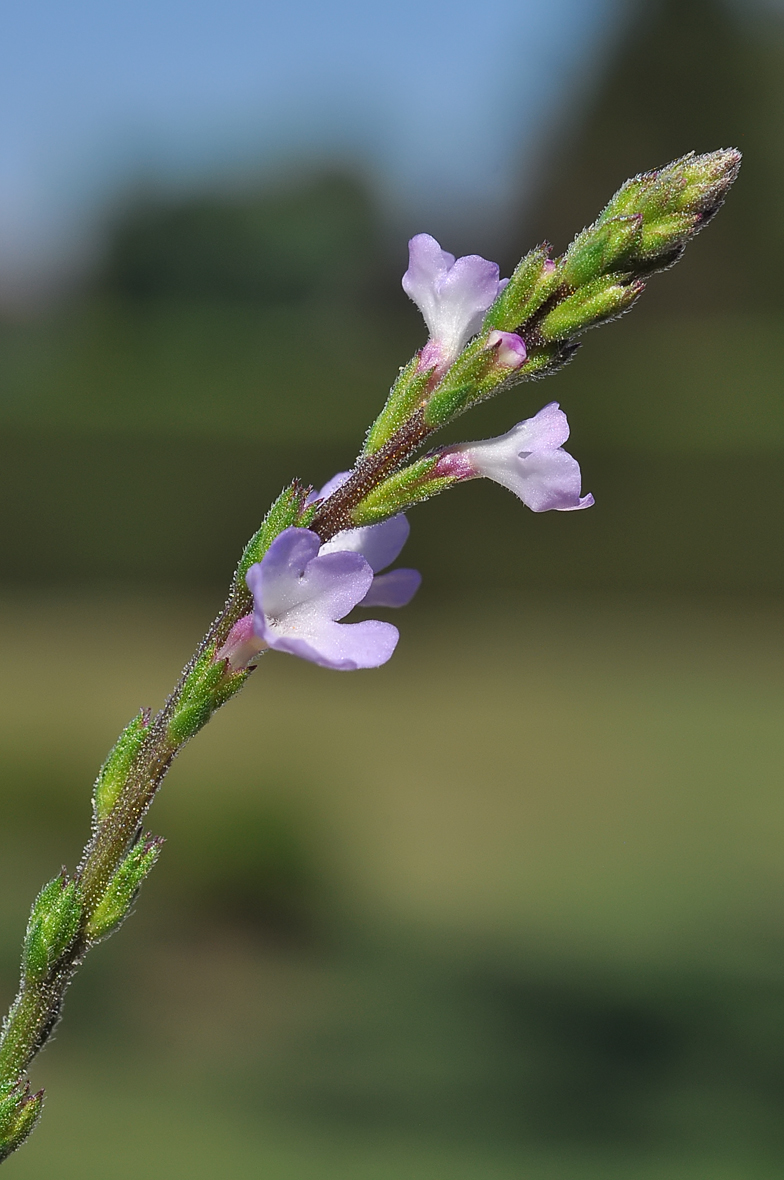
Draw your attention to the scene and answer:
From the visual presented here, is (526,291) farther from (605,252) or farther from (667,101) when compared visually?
(667,101)

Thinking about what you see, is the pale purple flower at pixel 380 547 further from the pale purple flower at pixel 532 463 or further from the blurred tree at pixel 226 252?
the blurred tree at pixel 226 252

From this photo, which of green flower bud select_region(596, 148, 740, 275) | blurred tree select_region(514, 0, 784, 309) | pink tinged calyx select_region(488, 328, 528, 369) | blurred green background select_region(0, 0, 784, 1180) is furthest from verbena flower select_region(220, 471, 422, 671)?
blurred tree select_region(514, 0, 784, 309)

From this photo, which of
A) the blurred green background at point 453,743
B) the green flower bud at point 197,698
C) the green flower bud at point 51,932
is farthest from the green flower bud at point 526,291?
the blurred green background at point 453,743

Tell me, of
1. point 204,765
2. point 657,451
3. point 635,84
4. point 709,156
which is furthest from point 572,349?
point 635,84

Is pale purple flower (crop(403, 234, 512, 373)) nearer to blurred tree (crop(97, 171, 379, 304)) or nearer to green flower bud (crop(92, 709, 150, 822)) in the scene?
green flower bud (crop(92, 709, 150, 822))

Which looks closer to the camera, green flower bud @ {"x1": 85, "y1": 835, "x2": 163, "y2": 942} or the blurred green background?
green flower bud @ {"x1": 85, "y1": 835, "x2": 163, "y2": 942}

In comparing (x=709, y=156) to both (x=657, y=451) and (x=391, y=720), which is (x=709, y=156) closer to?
(x=391, y=720)
